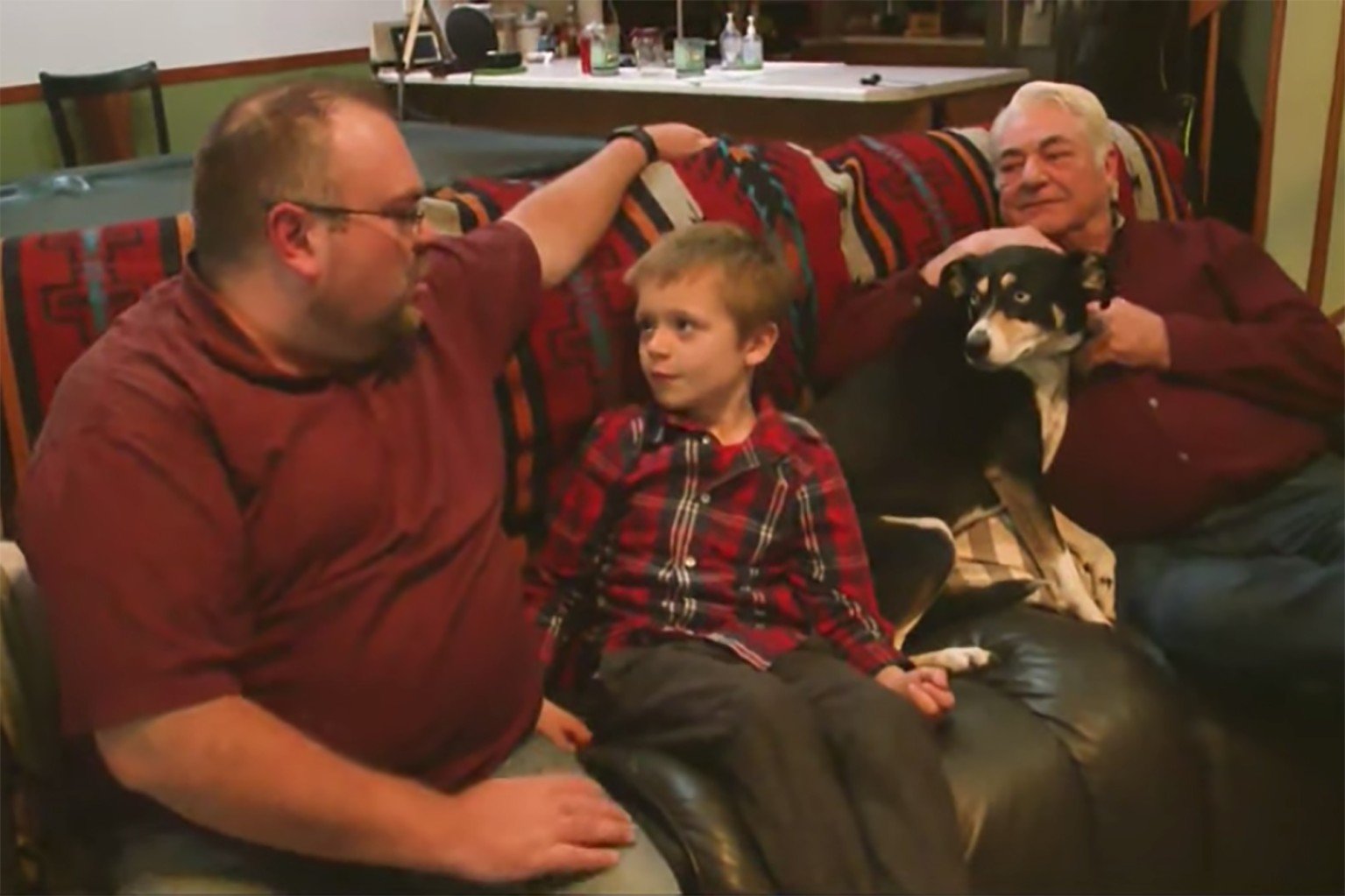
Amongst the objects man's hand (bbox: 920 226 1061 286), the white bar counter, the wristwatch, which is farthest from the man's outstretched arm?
the white bar counter

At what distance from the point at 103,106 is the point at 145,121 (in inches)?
6.7

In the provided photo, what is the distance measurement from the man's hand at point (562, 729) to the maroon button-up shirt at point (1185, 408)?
739mm

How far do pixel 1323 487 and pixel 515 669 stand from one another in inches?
48.6

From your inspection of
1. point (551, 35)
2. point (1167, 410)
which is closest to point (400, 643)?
point (1167, 410)

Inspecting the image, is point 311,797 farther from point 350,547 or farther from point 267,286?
point 267,286

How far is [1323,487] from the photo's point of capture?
1986mm

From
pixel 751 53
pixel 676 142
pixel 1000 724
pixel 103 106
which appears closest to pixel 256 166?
pixel 676 142

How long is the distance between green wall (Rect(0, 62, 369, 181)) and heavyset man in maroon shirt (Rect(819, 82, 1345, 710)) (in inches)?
99.2

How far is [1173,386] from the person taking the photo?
204cm

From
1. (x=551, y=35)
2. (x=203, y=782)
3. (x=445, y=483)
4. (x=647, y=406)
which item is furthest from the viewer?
(x=551, y=35)

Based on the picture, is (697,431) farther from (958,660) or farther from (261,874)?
(261,874)

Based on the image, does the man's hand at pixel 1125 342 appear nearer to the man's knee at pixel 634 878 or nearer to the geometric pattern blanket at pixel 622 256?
the geometric pattern blanket at pixel 622 256

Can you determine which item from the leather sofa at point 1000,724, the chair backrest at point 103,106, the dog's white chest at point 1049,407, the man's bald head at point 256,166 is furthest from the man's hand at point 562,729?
the chair backrest at point 103,106

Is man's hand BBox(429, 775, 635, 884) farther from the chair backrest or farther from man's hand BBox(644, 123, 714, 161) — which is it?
the chair backrest
